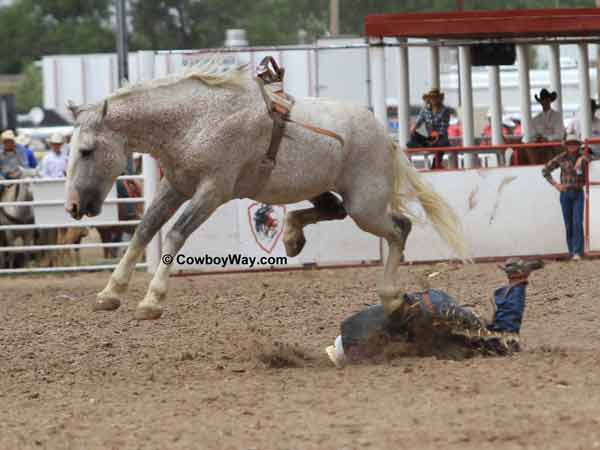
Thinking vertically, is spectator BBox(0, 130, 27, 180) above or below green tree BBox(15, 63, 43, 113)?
below

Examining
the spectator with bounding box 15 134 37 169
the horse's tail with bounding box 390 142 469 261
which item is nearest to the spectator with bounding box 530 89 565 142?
the spectator with bounding box 15 134 37 169

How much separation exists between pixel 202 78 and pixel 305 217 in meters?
1.34

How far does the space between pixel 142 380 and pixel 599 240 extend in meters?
7.59

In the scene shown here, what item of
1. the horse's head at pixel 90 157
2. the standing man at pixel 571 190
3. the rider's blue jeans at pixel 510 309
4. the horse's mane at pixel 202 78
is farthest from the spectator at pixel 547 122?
the horse's head at pixel 90 157

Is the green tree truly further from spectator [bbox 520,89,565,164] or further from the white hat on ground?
the white hat on ground

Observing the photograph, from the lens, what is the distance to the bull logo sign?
13.5 m

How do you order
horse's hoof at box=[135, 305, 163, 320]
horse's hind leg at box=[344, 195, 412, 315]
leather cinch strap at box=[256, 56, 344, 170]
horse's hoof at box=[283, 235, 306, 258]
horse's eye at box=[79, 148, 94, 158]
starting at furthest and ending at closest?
horse's hoof at box=[283, 235, 306, 258] < horse's hind leg at box=[344, 195, 412, 315] < leather cinch strap at box=[256, 56, 344, 170] < horse's eye at box=[79, 148, 94, 158] < horse's hoof at box=[135, 305, 163, 320]

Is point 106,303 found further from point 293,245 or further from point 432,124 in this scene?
point 432,124

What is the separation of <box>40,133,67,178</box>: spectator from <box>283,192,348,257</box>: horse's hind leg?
26.1 ft

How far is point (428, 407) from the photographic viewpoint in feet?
19.6

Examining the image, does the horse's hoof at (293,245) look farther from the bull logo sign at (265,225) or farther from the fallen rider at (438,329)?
the bull logo sign at (265,225)

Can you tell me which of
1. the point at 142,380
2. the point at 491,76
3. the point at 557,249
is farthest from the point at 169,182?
the point at 491,76

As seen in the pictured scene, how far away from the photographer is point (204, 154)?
748 cm

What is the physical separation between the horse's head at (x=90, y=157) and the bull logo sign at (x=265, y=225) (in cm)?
606
